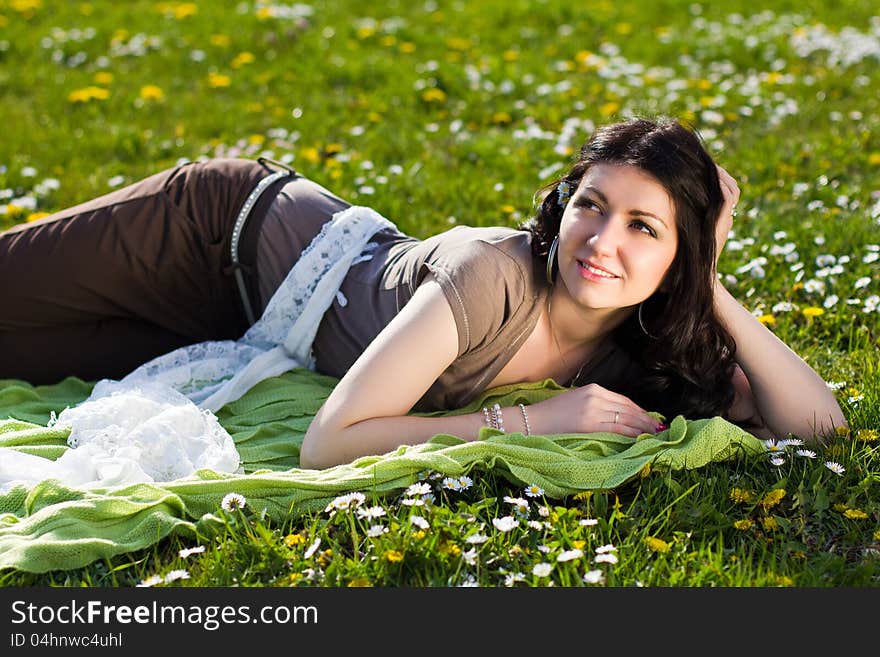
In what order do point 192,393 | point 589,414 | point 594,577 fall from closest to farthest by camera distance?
point 594,577 < point 589,414 < point 192,393

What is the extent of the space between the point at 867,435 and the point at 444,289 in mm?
1287

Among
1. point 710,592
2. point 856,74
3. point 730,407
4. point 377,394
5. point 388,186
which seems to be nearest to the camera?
point 710,592

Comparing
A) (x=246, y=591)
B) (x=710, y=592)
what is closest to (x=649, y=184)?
(x=710, y=592)

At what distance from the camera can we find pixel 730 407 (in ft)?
11.1

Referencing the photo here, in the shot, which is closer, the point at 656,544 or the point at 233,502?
the point at 656,544

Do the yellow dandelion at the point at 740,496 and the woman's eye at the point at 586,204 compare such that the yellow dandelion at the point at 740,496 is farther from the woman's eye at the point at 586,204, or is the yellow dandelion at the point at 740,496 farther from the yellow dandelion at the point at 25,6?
the yellow dandelion at the point at 25,6

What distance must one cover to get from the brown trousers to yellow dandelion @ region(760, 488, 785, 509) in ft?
6.11

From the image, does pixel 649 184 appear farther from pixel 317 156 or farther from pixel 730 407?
pixel 317 156

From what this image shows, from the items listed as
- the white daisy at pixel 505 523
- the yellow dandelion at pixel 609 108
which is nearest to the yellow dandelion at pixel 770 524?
the white daisy at pixel 505 523

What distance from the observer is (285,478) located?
2867 millimetres

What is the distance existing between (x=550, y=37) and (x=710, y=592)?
5.82 meters

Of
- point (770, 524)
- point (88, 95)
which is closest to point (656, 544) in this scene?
point (770, 524)

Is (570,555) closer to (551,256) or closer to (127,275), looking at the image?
(551,256)

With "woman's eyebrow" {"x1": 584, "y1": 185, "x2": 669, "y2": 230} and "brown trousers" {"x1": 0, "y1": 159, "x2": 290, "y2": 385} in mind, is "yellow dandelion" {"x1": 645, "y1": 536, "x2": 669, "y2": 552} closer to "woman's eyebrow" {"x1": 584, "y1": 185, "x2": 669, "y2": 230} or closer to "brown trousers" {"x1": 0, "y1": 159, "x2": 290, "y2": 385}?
"woman's eyebrow" {"x1": 584, "y1": 185, "x2": 669, "y2": 230}
